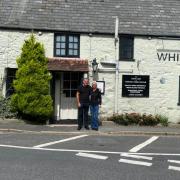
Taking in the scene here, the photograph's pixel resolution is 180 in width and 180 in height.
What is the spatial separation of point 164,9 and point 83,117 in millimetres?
6737

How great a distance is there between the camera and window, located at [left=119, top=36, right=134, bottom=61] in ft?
71.6

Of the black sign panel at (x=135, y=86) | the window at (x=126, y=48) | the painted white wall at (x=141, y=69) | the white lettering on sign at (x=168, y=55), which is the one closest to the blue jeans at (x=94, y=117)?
the painted white wall at (x=141, y=69)

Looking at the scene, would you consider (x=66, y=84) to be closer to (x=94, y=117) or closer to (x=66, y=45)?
(x=66, y=45)

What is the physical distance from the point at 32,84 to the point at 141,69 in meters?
4.67

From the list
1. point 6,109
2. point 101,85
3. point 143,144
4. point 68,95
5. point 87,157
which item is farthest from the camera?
point 68,95

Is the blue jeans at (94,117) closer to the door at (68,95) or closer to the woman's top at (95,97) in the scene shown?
the woman's top at (95,97)

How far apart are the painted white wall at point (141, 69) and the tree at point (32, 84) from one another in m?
0.72

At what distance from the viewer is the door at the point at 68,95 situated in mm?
21578

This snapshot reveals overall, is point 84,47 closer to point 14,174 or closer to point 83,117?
point 83,117

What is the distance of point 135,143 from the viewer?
1568 cm

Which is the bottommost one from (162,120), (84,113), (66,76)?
(162,120)

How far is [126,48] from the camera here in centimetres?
2189

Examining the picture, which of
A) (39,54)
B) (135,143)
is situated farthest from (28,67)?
(135,143)

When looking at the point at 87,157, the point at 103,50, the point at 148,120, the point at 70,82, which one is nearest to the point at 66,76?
the point at 70,82
